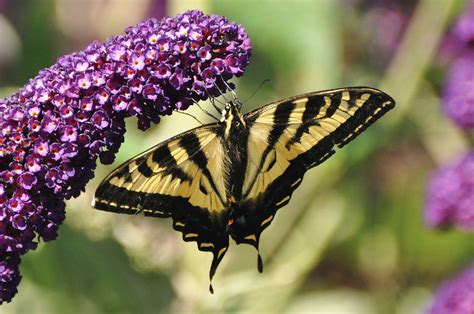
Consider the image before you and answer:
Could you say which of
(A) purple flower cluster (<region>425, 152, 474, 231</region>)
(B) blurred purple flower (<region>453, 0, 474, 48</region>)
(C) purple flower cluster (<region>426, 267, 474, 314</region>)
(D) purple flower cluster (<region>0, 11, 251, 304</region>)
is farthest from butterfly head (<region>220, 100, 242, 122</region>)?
(B) blurred purple flower (<region>453, 0, 474, 48</region>)

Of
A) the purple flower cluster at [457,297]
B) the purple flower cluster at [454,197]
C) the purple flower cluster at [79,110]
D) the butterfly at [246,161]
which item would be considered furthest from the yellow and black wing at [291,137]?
the purple flower cluster at [454,197]

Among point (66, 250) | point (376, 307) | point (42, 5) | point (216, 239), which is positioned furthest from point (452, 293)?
point (42, 5)

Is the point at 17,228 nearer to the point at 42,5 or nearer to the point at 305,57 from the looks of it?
the point at 305,57

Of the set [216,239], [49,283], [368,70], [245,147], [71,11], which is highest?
[71,11]

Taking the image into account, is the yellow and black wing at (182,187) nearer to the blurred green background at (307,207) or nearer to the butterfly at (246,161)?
the butterfly at (246,161)

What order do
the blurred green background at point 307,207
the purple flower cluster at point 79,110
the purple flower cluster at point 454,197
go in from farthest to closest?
the blurred green background at point 307,207, the purple flower cluster at point 454,197, the purple flower cluster at point 79,110

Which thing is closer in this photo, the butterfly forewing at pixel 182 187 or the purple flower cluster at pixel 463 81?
the butterfly forewing at pixel 182 187

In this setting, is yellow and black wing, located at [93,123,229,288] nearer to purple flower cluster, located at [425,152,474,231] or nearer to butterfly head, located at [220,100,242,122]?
butterfly head, located at [220,100,242,122]
